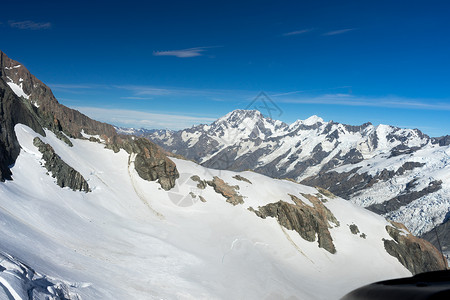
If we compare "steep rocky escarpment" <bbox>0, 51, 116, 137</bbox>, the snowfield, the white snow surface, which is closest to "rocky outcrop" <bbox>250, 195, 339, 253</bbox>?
the snowfield

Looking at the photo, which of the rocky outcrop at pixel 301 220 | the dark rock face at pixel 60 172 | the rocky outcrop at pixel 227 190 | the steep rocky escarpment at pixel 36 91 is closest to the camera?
the dark rock face at pixel 60 172

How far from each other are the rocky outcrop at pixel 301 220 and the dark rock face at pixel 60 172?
137 feet

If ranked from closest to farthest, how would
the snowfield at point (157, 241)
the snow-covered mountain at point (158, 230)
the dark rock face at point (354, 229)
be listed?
1. the snowfield at point (157, 241)
2. the snow-covered mountain at point (158, 230)
3. the dark rock face at point (354, 229)

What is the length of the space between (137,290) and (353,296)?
26.0 m

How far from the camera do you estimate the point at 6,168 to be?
1443 inches

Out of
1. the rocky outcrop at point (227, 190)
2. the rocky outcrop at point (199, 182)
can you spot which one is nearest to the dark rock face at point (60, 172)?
the rocky outcrop at point (199, 182)

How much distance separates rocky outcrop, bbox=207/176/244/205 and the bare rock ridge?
11349 millimetres

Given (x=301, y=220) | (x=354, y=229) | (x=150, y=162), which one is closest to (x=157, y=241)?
(x=150, y=162)

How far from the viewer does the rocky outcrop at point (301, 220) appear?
67625mm

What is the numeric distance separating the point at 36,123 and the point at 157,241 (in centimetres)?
3842

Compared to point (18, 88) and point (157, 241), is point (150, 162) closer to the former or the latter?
point (157, 241)

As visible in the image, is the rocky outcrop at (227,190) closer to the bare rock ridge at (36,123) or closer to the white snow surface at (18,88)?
the bare rock ridge at (36,123)

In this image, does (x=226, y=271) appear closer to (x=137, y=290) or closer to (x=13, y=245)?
(x=137, y=290)

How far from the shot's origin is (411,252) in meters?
78.8
